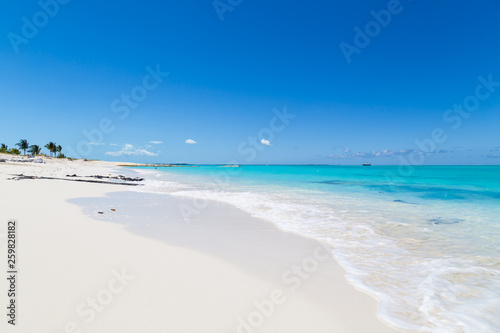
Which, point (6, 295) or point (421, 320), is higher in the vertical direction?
point (6, 295)

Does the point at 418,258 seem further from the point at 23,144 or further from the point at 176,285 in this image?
the point at 23,144

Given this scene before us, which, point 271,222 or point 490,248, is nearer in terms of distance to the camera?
point 490,248

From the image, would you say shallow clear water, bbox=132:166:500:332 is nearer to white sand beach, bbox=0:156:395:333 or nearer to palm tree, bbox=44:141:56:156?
white sand beach, bbox=0:156:395:333

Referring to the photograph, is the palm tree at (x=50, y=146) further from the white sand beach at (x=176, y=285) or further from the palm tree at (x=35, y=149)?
the white sand beach at (x=176, y=285)

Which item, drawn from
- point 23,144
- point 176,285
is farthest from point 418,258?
point 23,144

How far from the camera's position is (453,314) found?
3.39 meters

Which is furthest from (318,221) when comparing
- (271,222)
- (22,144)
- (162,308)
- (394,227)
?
(22,144)

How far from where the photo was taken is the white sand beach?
2961 mm

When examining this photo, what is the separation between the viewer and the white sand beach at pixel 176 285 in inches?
117

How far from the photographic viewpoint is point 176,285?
3787 mm

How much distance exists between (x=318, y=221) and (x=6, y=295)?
8363 mm

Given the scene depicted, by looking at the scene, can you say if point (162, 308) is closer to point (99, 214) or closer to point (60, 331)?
point (60, 331)

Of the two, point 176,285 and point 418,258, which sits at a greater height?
point 176,285

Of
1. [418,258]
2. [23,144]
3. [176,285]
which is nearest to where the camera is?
[176,285]
